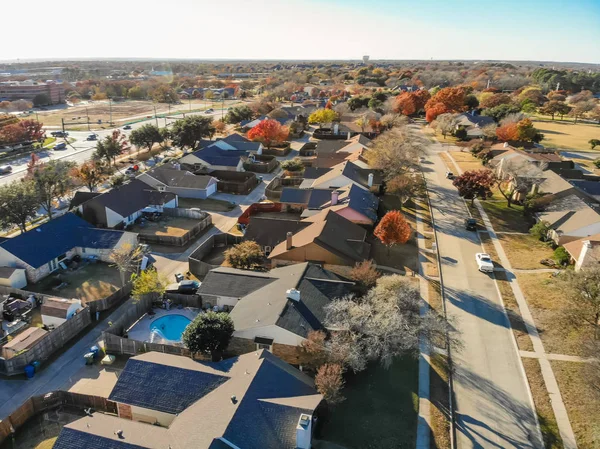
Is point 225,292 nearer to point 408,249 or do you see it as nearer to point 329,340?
point 329,340

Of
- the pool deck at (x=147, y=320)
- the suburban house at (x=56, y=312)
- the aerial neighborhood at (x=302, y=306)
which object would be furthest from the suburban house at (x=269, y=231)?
the suburban house at (x=56, y=312)

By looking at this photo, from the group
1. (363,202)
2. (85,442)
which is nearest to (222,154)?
(363,202)

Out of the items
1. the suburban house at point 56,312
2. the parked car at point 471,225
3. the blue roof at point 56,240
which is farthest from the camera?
the parked car at point 471,225

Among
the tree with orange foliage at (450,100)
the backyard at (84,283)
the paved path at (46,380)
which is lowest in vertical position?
the backyard at (84,283)

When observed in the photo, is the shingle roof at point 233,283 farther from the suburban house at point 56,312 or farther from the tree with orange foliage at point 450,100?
the tree with orange foliage at point 450,100

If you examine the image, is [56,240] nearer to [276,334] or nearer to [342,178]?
[276,334]

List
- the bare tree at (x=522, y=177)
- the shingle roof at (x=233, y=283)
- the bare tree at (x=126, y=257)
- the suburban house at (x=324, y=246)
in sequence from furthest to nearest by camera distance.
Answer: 1. the bare tree at (x=522, y=177)
2. the suburban house at (x=324, y=246)
3. the bare tree at (x=126, y=257)
4. the shingle roof at (x=233, y=283)

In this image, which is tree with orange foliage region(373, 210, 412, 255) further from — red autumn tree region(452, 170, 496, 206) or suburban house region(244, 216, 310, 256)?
red autumn tree region(452, 170, 496, 206)
